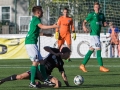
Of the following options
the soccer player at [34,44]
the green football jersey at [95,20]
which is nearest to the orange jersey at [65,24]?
the green football jersey at [95,20]

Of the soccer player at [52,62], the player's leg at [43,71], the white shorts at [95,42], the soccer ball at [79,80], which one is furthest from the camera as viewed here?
the white shorts at [95,42]

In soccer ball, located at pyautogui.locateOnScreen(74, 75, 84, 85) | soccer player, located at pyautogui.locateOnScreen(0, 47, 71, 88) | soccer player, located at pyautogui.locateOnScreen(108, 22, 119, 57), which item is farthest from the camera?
soccer player, located at pyautogui.locateOnScreen(108, 22, 119, 57)

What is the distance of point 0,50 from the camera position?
29.2 meters

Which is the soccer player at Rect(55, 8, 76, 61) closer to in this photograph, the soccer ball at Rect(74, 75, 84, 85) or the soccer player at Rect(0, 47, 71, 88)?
the soccer ball at Rect(74, 75, 84, 85)

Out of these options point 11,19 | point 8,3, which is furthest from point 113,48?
point 8,3

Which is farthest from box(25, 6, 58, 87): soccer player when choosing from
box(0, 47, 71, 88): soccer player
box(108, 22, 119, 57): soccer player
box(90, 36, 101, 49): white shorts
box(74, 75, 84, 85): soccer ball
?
box(108, 22, 119, 57): soccer player

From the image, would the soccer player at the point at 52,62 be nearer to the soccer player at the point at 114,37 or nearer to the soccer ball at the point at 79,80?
the soccer ball at the point at 79,80

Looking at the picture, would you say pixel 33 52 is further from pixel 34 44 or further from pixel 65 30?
pixel 65 30

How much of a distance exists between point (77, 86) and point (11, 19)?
24786mm

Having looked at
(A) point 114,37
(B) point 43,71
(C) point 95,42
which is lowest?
(A) point 114,37

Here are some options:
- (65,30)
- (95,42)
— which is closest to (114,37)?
(65,30)

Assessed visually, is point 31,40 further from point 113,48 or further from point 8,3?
point 8,3

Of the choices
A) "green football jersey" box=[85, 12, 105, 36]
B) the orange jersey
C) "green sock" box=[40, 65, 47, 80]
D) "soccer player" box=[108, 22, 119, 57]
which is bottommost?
"soccer player" box=[108, 22, 119, 57]

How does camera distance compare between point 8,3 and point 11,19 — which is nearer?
point 11,19
